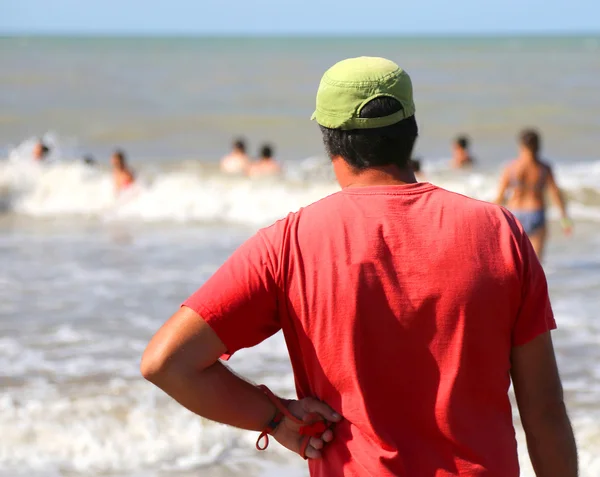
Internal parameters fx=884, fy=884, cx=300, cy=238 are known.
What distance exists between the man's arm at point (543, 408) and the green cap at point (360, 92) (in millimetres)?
560

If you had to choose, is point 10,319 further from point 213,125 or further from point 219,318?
point 213,125

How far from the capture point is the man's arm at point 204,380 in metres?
1.80

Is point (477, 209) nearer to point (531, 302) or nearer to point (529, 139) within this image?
point (531, 302)

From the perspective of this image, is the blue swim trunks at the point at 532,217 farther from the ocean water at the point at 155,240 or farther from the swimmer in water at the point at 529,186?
the ocean water at the point at 155,240

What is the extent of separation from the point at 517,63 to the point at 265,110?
35.9 metres

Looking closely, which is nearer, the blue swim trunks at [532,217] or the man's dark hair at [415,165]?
the man's dark hair at [415,165]

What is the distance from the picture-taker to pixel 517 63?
2425 inches

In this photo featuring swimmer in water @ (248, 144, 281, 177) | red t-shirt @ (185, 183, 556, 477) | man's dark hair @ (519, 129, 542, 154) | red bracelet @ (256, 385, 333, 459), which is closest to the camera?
red t-shirt @ (185, 183, 556, 477)

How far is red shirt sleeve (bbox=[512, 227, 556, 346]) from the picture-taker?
179 centimetres

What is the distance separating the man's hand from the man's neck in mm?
471

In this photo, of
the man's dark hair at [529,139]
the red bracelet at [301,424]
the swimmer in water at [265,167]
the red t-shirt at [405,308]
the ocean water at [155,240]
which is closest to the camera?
the red t-shirt at [405,308]

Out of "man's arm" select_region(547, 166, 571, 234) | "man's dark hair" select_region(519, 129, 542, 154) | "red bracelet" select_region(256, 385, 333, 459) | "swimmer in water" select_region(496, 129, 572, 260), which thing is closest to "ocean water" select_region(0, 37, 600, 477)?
"man's arm" select_region(547, 166, 571, 234)

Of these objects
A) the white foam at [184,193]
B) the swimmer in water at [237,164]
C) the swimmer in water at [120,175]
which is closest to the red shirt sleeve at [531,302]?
the white foam at [184,193]

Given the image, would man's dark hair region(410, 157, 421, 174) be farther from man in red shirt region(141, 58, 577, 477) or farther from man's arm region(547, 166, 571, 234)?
man's arm region(547, 166, 571, 234)
